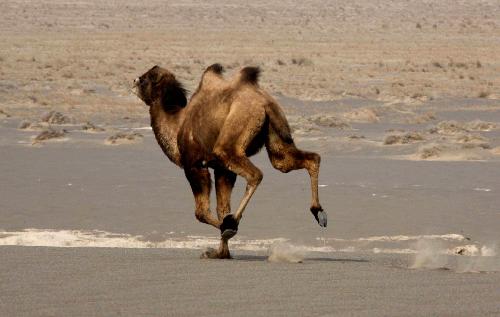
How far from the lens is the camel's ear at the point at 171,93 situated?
10.7 m

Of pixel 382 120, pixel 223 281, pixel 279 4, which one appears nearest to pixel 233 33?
pixel 279 4

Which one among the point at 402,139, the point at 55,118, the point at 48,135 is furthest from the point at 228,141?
the point at 55,118

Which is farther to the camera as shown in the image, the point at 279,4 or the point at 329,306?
the point at 279,4

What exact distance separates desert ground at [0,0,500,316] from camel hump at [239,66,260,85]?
1.27 metres

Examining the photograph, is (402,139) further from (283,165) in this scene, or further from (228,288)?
(228,288)

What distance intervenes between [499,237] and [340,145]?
9081 millimetres

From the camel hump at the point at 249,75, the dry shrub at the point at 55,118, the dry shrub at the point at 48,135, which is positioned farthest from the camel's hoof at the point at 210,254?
the dry shrub at the point at 55,118

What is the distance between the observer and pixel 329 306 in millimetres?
6914

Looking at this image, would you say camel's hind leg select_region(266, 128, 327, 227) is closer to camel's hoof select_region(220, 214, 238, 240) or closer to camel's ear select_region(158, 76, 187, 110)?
camel's hoof select_region(220, 214, 238, 240)

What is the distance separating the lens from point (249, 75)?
10.0 m

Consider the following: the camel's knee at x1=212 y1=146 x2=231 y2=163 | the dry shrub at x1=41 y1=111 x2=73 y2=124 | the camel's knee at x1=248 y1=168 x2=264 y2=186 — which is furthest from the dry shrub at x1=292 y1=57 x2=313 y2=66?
the camel's knee at x1=248 y1=168 x2=264 y2=186

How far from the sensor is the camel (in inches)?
380

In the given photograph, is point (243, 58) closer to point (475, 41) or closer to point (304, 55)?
point (304, 55)

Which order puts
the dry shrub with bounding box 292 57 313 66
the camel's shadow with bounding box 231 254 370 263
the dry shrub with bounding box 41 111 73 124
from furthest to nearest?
the dry shrub with bounding box 292 57 313 66 < the dry shrub with bounding box 41 111 73 124 < the camel's shadow with bounding box 231 254 370 263
